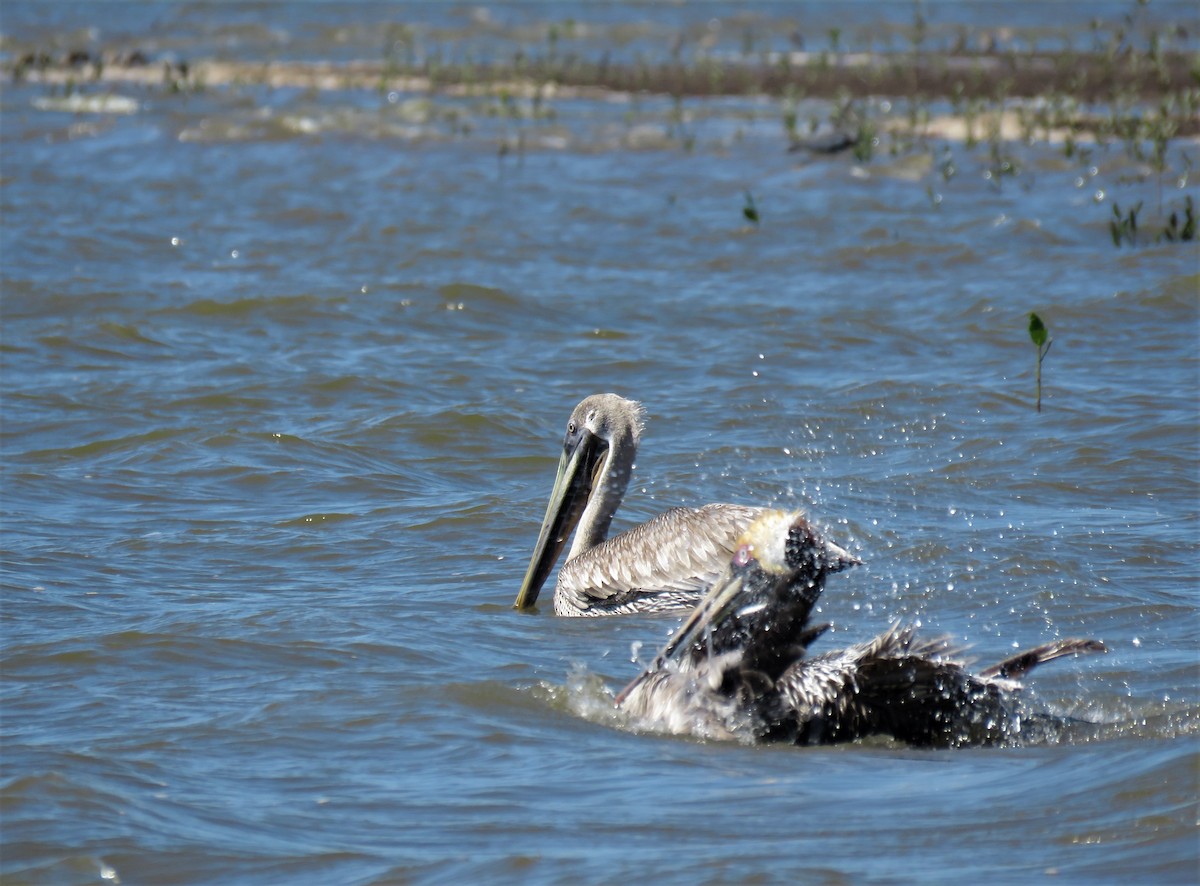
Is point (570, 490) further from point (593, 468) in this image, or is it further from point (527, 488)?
point (527, 488)

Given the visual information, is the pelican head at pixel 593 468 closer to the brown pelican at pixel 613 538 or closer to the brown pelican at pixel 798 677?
the brown pelican at pixel 613 538

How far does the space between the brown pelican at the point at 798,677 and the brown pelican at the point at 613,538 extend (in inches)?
45.5

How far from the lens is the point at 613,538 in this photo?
622cm

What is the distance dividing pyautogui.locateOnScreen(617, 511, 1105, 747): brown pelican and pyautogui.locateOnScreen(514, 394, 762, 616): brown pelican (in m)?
1.15

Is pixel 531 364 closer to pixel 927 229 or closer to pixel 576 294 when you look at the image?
pixel 576 294

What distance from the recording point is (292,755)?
165 inches

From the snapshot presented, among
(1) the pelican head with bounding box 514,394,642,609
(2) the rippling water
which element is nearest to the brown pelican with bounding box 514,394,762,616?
(1) the pelican head with bounding box 514,394,642,609

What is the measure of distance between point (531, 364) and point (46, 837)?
572cm

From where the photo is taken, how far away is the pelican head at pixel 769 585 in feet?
14.5

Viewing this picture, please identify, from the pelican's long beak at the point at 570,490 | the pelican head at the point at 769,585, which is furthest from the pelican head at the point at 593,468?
the pelican head at the point at 769,585

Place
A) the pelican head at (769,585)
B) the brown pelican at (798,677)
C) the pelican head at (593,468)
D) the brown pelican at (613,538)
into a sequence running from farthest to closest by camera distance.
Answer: the pelican head at (593,468) < the brown pelican at (613,538) < the pelican head at (769,585) < the brown pelican at (798,677)

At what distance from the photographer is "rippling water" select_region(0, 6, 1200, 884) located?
3.74 metres

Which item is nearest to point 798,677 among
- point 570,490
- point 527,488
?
point 570,490

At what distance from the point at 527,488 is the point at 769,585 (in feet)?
9.87
